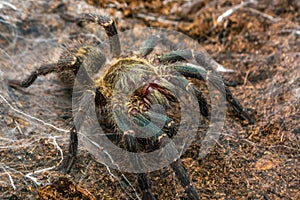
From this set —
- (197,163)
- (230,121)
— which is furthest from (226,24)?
(197,163)

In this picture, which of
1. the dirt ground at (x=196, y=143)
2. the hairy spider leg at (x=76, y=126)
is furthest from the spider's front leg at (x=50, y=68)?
the hairy spider leg at (x=76, y=126)

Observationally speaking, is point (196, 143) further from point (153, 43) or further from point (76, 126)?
point (153, 43)

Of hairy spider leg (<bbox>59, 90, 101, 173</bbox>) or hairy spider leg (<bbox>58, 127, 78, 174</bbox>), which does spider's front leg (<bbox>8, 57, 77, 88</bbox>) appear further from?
hairy spider leg (<bbox>58, 127, 78, 174</bbox>)

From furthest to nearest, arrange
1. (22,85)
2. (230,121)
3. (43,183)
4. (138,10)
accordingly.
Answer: (138,10) → (22,85) → (230,121) → (43,183)

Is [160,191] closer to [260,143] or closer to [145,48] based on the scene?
[260,143]

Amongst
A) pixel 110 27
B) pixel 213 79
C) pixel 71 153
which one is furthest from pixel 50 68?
→ pixel 213 79

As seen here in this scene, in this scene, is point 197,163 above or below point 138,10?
below

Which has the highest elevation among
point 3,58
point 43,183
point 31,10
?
point 31,10
